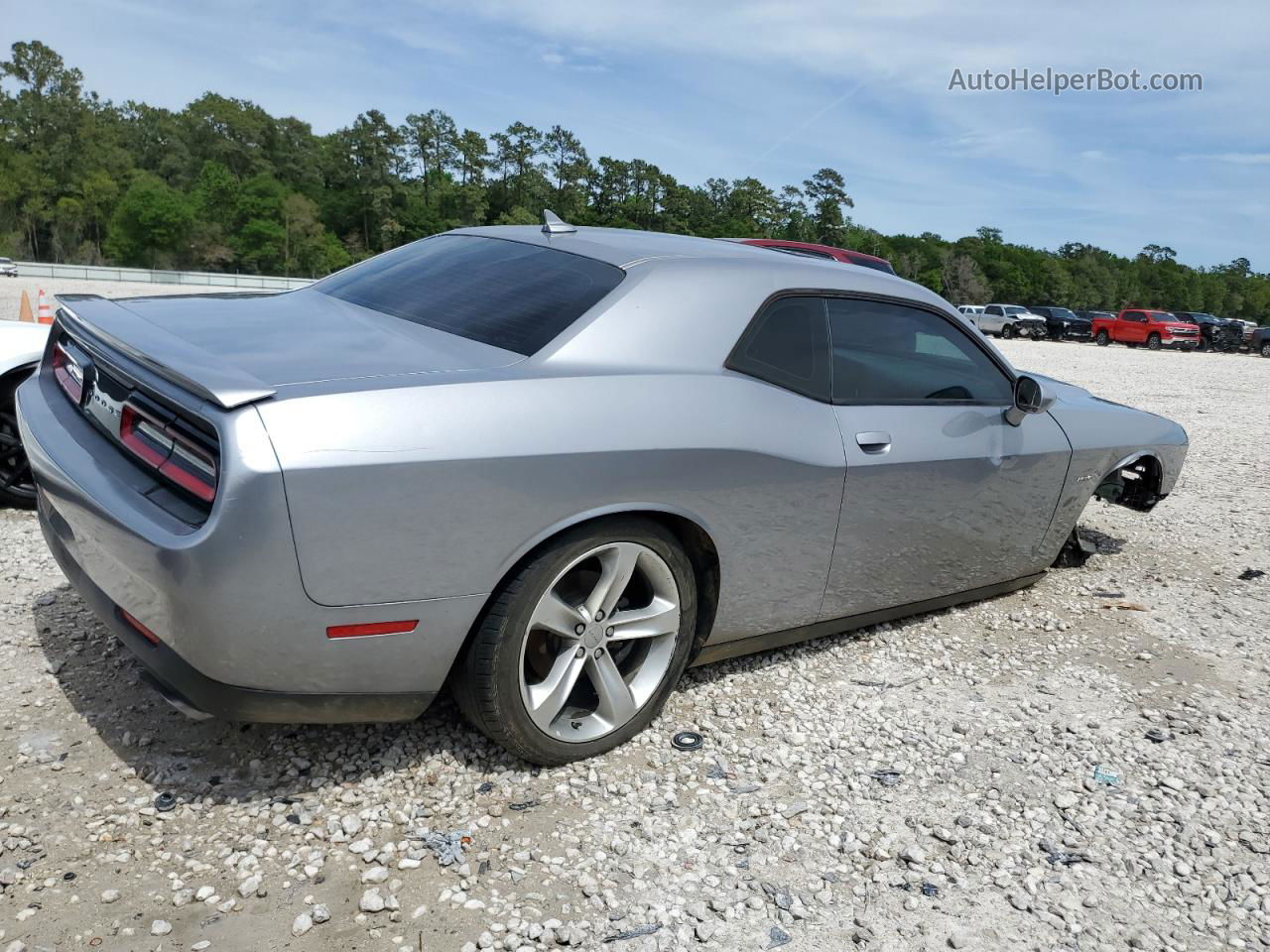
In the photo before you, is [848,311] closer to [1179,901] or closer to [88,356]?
[1179,901]

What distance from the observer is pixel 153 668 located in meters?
2.47

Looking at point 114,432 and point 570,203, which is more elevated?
point 570,203

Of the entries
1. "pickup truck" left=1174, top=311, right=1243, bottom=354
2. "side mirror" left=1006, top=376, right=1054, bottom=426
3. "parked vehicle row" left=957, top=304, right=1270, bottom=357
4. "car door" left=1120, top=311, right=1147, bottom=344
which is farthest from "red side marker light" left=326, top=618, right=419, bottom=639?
"pickup truck" left=1174, top=311, right=1243, bottom=354

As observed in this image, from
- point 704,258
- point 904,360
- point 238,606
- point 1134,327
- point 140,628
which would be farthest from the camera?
point 1134,327

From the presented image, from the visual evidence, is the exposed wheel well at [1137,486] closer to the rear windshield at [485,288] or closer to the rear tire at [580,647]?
the rear tire at [580,647]

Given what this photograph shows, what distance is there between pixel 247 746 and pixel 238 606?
886mm

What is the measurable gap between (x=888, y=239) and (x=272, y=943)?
134 meters

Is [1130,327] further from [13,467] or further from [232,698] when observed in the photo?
[232,698]

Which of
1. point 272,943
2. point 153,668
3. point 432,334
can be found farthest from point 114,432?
point 272,943

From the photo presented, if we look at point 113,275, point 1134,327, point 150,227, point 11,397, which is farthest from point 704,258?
point 150,227

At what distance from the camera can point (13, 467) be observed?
493cm

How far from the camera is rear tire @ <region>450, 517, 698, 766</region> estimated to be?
8.73 ft

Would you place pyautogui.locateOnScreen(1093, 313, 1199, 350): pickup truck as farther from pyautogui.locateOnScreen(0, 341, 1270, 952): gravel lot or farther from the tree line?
the tree line

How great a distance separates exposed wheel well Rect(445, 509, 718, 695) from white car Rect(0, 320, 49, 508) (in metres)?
3.28
